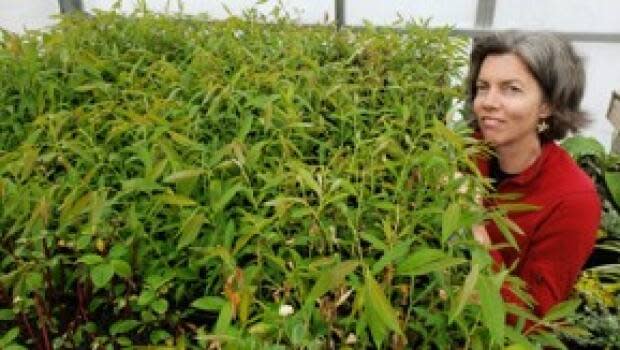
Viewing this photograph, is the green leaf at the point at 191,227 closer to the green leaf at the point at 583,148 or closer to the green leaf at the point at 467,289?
the green leaf at the point at 467,289

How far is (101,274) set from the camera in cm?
85

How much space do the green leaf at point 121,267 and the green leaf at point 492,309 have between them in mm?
495

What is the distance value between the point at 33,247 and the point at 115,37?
132 centimetres

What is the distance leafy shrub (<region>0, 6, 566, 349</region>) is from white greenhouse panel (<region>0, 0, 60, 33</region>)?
303 centimetres

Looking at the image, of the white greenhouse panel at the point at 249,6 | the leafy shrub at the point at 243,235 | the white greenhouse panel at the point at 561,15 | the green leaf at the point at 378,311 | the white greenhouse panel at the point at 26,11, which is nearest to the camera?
the green leaf at the point at 378,311

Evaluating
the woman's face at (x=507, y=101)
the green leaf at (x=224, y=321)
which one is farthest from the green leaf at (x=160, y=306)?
the woman's face at (x=507, y=101)

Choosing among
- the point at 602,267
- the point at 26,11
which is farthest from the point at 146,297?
the point at 26,11

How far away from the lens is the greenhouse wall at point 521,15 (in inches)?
139

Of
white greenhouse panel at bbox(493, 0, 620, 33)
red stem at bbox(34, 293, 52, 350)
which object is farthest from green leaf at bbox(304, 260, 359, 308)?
white greenhouse panel at bbox(493, 0, 620, 33)

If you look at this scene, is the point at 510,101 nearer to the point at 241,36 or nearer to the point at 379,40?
the point at 379,40

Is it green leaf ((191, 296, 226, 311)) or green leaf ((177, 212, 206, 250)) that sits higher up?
green leaf ((177, 212, 206, 250))

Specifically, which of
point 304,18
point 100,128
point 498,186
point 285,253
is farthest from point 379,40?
point 304,18

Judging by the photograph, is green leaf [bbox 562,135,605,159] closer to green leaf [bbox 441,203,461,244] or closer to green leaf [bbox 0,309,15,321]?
green leaf [bbox 441,203,461,244]

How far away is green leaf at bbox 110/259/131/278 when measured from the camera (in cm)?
86
